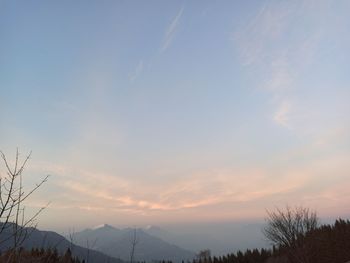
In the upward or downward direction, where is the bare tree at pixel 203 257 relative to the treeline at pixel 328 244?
downward

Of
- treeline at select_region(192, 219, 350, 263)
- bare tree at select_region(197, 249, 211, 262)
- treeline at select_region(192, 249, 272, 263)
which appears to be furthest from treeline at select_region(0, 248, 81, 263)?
bare tree at select_region(197, 249, 211, 262)

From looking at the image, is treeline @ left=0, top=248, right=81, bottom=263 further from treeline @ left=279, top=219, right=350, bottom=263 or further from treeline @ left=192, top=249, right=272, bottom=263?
treeline @ left=192, top=249, right=272, bottom=263

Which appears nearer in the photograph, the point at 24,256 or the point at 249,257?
the point at 24,256

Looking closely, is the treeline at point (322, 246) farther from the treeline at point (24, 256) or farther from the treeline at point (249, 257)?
the treeline at point (24, 256)

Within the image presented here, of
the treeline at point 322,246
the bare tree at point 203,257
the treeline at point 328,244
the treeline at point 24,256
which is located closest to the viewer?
the treeline at point 24,256

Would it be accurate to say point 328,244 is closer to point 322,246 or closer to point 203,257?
point 322,246

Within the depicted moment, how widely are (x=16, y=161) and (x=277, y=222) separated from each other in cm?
2516

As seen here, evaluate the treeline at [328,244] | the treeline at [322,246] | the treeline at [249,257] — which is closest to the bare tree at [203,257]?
the treeline at [249,257]

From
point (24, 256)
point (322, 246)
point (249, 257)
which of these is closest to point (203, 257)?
point (249, 257)

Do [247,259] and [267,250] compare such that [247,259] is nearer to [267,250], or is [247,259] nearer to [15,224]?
[267,250]

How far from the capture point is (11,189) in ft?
14.8

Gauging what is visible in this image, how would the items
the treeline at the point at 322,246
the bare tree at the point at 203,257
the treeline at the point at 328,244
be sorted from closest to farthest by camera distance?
the treeline at the point at 322,246
the treeline at the point at 328,244
the bare tree at the point at 203,257

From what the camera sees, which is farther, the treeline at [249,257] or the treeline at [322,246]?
the treeline at [249,257]

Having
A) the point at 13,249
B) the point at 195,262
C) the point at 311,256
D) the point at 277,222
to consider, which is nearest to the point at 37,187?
the point at 13,249
